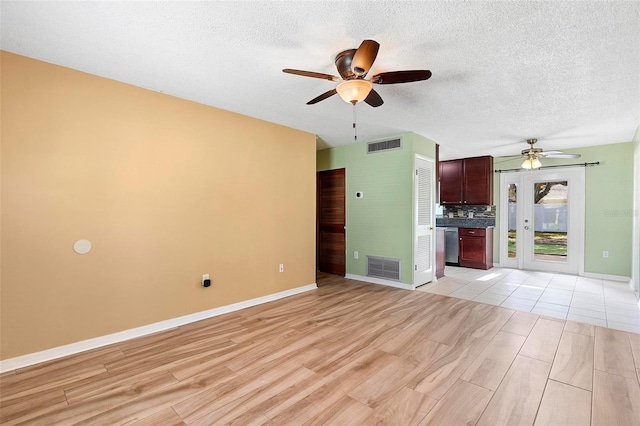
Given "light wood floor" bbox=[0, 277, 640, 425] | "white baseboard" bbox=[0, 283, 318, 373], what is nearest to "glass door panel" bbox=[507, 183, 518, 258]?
"light wood floor" bbox=[0, 277, 640, 425]

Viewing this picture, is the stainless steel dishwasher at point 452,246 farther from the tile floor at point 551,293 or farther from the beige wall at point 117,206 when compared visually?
the beige wall at point 117,206

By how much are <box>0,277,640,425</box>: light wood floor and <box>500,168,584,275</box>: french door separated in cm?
332

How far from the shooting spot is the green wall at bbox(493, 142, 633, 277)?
508cm

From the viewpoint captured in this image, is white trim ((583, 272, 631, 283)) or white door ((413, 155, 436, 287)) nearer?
white door ((413, 155, 436, 287))

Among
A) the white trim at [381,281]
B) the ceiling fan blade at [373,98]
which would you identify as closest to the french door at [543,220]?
the white trim at [381,281]

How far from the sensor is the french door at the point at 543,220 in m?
5.60

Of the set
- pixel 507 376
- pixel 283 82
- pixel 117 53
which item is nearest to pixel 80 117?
pixel 117 53

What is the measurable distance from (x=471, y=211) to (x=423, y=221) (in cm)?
268

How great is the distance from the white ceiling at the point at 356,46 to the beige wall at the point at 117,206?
0.28 m

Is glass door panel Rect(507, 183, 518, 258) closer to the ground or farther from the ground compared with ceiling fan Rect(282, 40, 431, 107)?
closer to the ground

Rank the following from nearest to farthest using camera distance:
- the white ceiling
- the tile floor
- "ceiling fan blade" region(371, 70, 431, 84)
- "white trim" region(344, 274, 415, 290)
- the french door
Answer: the white ceiling
"ceiling fan blade" region(371, 70, 431, 84)
the tile floor
"white trim" region(344, 274, 415, 290)
the french door

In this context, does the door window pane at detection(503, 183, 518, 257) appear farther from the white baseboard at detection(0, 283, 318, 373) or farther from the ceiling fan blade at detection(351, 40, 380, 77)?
the ceiling fan blade at detection(351, 40, 380, 77)

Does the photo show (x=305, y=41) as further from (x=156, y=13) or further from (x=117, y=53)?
(x=117, y=53)

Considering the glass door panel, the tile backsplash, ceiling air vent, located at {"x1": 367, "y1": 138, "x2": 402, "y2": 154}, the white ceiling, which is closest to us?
the white ceiling
